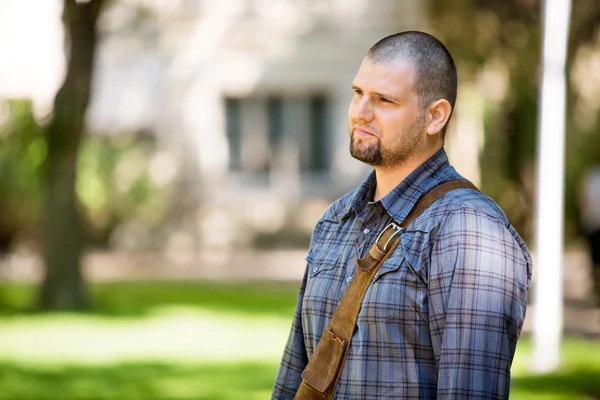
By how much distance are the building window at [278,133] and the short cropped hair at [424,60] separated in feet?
74.8

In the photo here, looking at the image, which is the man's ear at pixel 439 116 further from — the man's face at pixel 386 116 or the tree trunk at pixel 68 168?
the tree trunk at pixel 68 168

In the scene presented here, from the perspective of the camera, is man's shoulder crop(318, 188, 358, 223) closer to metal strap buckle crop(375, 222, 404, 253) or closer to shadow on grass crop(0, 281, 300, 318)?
metal strap buckle crop(375, 222, 404, 253)

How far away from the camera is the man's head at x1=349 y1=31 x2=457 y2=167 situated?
127 inches

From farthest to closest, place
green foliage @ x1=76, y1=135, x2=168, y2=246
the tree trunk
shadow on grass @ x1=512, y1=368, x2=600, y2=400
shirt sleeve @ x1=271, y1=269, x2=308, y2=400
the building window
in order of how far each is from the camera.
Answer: the building window < green foliage @ x1=76, y1=135, x2=168, y2=246 < the tree trunk < shadow on grass @ x1=512, y1=368, x2=600, y2=400 < shirt sleeve @ x1=271, y1=269, x2=308, y2=400

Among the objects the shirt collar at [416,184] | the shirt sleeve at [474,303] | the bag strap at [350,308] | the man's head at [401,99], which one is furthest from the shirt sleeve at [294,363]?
the shirt sleeve at [474,303]

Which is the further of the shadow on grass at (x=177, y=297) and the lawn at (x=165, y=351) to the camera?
the shadow on grass at (x=177, y=297)

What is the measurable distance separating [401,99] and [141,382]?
280 inches

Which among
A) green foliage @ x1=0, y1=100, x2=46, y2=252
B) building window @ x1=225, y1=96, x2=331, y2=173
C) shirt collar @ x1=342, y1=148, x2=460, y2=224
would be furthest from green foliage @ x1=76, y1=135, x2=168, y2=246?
shirt collar @ x1=342, y1=148, x2=460, y2=224

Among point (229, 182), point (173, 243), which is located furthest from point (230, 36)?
point (173, 243)

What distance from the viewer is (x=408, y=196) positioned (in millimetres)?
3285

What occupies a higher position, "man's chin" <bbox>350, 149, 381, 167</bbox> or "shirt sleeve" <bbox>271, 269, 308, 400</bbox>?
"man's chin" <bbox>350, 149, 381, 167</bbox>

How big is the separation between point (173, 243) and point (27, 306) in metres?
9.93

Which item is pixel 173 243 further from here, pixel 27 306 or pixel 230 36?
pixel 27 306

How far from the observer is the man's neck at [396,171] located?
3.32 metres
